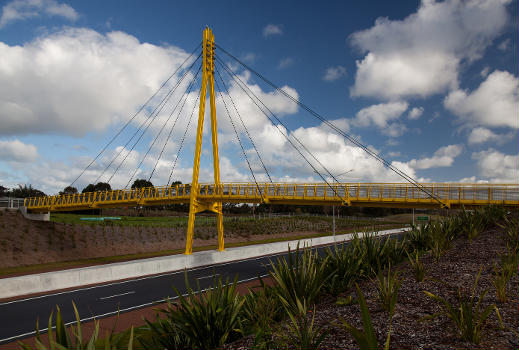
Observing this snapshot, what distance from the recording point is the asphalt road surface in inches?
508

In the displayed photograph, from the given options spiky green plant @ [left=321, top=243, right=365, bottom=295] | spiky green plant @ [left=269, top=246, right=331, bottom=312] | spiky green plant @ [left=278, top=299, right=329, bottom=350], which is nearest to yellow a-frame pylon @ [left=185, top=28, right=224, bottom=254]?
spiky green plant @ [left=321, top=243, right=365, bottom=295]

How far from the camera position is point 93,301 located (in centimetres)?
1597

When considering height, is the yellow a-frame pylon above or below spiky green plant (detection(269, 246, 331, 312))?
above

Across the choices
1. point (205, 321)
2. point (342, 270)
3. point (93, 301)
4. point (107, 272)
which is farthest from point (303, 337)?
point (107, 272)

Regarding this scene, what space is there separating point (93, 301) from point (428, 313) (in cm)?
1471

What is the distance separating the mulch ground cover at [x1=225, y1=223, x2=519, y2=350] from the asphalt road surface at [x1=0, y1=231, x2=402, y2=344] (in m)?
5.24

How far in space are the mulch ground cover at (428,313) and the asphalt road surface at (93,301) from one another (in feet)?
17.2

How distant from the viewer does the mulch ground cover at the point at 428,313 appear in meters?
4.92

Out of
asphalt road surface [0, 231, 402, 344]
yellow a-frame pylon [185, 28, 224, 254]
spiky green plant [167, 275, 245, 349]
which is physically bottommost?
asphalt road surface [0, 231, 402, 344]

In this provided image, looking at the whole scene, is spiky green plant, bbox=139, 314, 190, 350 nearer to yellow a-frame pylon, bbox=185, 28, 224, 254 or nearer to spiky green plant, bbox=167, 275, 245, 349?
spiky green plant, bbox=167, 275, 245, 349

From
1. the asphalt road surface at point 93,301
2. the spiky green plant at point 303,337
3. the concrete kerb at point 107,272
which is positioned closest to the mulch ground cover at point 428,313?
the spiky green plant at point 303,337

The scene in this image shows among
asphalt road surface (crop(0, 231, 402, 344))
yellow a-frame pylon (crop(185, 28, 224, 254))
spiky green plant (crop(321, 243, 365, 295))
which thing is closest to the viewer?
spiky green plant (crop(321, 243, 365, 295))

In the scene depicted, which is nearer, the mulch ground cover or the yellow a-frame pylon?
the mulch ground cover

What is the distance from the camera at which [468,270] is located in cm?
893
